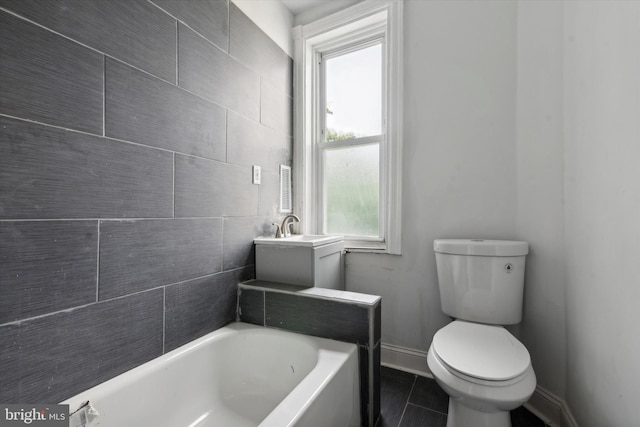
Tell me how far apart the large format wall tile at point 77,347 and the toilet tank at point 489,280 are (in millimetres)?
1492

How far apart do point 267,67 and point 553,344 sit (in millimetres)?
2345

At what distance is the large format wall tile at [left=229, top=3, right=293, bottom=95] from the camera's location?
1.66 m

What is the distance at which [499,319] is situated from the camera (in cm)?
146

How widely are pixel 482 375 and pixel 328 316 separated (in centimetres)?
66

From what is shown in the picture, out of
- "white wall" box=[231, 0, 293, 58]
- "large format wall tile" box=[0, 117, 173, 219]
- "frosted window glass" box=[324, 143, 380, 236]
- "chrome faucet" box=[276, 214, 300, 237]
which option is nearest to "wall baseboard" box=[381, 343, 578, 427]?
"frosted window glass" box=[324, 143, 380, 236]

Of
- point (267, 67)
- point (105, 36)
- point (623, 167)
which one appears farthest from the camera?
point (267, 67)

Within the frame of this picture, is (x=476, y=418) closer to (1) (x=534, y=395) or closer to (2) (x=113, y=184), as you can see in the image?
(1) (x=534, y=395)

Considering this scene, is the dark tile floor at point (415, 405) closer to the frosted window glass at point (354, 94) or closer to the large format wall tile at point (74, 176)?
the large format wall tile at point (74, 176)

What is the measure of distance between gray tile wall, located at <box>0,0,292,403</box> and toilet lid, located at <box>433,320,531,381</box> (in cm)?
113

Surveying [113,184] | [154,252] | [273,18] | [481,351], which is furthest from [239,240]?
[273,18]

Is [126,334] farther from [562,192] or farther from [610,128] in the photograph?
[562,192]

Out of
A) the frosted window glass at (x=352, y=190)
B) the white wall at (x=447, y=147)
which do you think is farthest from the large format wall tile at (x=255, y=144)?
the white wall at (x=447, y=147)

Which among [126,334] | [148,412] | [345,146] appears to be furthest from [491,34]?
[148,412]

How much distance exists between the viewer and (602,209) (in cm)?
105
